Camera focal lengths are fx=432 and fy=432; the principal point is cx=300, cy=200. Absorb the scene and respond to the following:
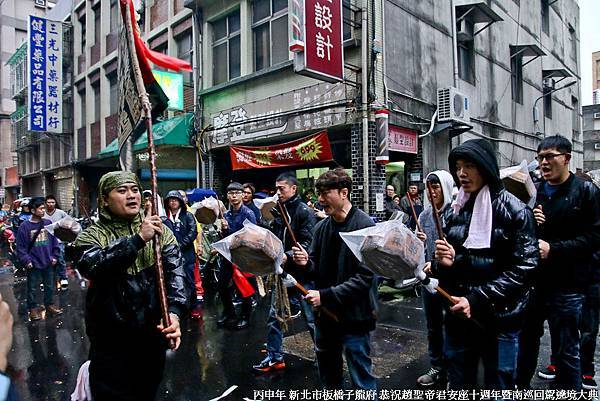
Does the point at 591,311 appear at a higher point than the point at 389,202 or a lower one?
lower

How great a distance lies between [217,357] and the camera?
5047mm

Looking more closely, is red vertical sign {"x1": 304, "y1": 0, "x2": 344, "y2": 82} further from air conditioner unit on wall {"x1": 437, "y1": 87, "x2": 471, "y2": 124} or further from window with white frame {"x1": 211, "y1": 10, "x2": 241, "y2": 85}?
window with white frame {"x1": 211, "y1": 10, "x2": 241, "y2": 85}

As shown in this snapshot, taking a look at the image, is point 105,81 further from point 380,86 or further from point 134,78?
point 134,78

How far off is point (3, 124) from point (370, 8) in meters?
39.7

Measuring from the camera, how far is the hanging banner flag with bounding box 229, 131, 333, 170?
33.5 ft

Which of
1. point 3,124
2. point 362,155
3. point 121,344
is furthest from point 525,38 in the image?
point 3,124

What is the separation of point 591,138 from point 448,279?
48753 mm

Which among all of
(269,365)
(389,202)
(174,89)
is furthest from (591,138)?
(269,365)

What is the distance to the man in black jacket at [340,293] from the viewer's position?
2.90m

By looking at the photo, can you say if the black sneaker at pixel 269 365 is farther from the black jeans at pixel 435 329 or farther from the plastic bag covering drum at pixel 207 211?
the plastic bag covering drum at pixel 207 211

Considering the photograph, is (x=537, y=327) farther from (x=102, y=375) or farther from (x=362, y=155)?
(x=362, y=155)

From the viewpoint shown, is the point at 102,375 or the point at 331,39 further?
the point at 331,39

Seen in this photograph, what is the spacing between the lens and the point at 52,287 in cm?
731

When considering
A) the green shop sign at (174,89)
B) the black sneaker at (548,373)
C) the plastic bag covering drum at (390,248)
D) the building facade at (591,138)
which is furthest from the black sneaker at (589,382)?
the building facade at (591,138)
